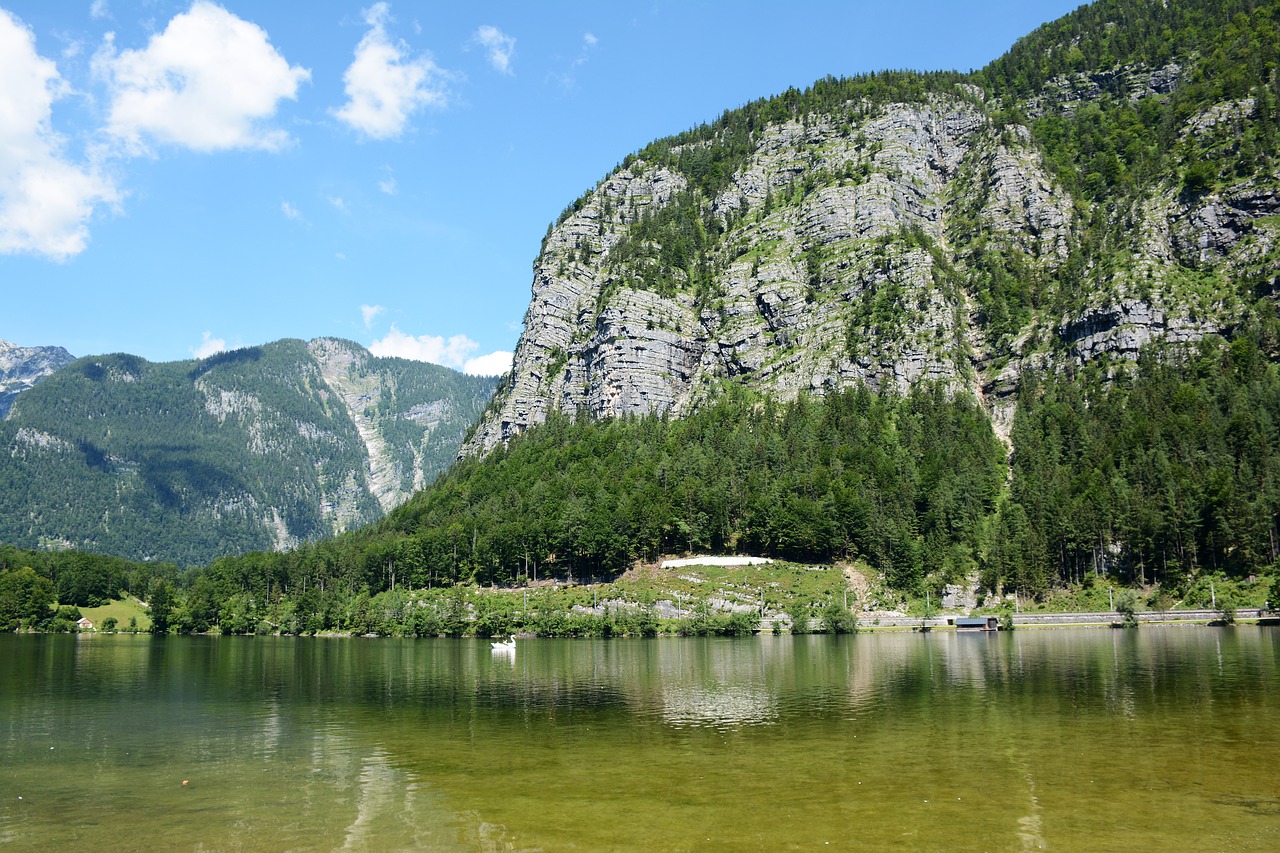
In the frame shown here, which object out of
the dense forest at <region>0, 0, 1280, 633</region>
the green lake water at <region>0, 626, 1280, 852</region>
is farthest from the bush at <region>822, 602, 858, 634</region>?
the green lake water at <region>0, 626, 1280, 852</region>

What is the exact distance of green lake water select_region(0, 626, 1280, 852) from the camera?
2642 centimetres

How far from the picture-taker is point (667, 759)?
3781 cm

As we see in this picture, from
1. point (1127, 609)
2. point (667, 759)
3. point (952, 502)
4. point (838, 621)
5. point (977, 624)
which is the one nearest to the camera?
point (667, 759)

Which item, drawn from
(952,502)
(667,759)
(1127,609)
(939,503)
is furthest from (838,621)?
(667,759)

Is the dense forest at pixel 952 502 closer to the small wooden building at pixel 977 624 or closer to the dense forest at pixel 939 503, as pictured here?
the dense forest at pixel 939 503

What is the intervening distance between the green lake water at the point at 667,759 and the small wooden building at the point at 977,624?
53508mm

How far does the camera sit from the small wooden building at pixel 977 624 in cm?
13088

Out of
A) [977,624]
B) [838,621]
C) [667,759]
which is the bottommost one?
[977,624]

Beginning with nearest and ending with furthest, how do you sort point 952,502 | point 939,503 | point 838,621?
1. point 838,621
2. point 952,502
3. point 939,503

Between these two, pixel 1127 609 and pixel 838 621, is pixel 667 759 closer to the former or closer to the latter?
pixel 838 621

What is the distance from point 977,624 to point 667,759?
108 meters

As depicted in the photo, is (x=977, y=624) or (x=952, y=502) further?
(x=952, y=502)

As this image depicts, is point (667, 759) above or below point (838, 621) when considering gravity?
above

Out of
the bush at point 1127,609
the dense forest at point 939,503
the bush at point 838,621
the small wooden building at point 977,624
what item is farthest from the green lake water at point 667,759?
the dense forest at point 939,503
